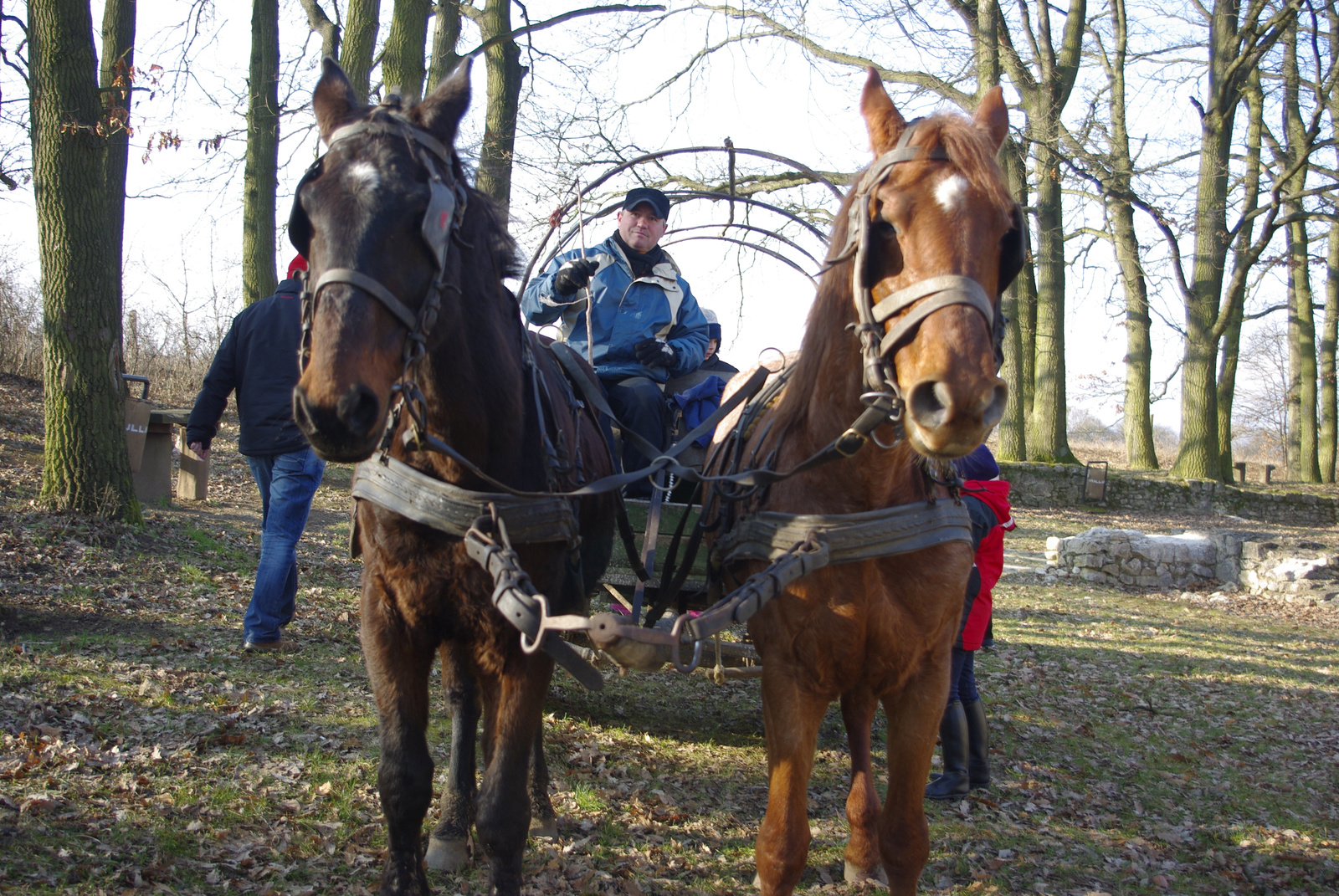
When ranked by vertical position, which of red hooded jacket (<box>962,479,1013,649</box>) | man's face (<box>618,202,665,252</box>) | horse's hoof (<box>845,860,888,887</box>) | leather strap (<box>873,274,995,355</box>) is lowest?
horse's hoof (<box>845,860,888,887</box>)

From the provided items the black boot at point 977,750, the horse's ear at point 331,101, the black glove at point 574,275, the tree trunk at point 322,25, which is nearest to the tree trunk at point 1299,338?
the tree trunk at point 322,25

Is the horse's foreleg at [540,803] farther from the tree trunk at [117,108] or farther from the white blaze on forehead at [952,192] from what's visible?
the tree trunk at [117,108]

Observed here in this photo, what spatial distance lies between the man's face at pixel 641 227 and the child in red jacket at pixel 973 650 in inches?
72.6

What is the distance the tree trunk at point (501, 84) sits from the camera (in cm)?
980

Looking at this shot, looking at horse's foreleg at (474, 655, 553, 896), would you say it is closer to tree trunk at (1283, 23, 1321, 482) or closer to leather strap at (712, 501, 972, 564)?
leather strap at (712, 501, 972, 564)

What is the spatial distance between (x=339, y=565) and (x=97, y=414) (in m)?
2.21

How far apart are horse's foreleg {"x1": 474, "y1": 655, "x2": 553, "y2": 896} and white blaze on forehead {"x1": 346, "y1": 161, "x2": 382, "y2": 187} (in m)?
1.37

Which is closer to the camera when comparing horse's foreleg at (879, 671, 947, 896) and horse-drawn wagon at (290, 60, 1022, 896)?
horse-drawn wagon at (290, 60, 1022, 896)

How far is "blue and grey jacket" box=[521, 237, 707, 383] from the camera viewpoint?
13.9 feet

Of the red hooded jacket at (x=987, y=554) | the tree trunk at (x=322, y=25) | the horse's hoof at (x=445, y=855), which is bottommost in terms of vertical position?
the horse's hoof at (x=445, y=855)

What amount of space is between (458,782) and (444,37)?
9.60 metres

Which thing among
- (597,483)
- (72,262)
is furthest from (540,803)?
(72,262)

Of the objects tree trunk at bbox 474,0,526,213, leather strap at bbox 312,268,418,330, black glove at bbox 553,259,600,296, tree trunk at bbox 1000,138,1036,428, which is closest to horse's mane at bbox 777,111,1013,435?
leather strap at bbox 312,268,418,330

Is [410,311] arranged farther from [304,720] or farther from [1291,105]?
[1291,105]
